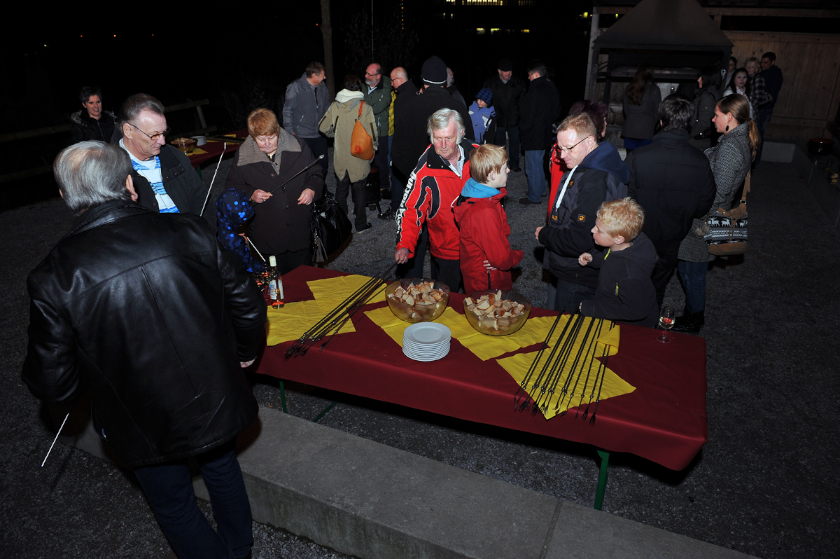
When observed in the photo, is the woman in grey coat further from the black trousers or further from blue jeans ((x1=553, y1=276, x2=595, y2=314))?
blue jeans ((x1=553, y1=276, x2=595, y2=314))

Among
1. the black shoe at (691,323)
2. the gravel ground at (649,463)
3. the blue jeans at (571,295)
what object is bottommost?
the gravel ground at (649,463)

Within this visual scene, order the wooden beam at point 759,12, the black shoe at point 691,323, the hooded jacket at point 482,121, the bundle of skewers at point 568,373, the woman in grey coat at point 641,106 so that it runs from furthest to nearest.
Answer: the wooden beam at point 759,12
the hooded jacket at point 482,121
the woman in grey coat at point 641,106
the black shoe at point 691,323
the bundle of skewers at point 568,373

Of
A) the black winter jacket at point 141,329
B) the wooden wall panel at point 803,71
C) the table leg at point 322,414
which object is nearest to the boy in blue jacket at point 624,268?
the table leg at point 322,414

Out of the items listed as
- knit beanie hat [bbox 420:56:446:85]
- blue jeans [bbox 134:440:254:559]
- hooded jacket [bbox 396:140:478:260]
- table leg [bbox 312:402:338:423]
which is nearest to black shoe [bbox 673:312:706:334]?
hooded jacket [bbox 396:140:478:260]

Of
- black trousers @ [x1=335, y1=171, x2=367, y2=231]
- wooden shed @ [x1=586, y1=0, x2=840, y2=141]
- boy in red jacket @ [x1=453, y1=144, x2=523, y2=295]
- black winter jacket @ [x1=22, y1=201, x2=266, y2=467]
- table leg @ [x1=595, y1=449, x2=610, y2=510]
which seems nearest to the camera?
black winter jacket @ [x1=22, y1=201, x2=266, y2=467]

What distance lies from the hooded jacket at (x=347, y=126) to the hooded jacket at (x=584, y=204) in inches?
136

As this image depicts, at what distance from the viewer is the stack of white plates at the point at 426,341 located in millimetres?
2609

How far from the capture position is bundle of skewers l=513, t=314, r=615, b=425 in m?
2.35

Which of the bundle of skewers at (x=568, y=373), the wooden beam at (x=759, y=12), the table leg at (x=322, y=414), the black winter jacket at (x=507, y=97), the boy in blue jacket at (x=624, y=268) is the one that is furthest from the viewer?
the wooden beam at (x=759, y=12)

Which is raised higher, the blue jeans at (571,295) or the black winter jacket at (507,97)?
the black winter jacket at (507,97)

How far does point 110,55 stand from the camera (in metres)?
19.2

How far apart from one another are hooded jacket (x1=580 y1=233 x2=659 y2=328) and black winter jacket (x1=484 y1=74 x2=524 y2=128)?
19.9 ft

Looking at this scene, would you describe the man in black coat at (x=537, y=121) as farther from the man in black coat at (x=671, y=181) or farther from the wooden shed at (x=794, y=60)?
the man in black coat at (x=671, y=181)

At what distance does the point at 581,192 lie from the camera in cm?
325
